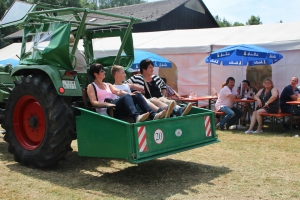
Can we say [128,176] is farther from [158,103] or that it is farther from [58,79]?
[58,79]

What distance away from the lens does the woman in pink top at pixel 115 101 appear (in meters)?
5.21

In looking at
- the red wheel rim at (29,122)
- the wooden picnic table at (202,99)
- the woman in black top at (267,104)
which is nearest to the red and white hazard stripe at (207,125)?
the red wheel rim at (29,122)

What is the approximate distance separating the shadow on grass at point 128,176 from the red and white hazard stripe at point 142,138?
49 centimetres

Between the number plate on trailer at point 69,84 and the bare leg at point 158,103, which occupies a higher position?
the number plate on trailer at point 69,84

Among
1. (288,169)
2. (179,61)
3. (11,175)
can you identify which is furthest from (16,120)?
(179,61)

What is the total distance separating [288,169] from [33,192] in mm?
3546

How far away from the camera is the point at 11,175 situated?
17.6ft

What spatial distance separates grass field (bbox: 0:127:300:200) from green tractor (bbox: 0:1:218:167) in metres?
0.37

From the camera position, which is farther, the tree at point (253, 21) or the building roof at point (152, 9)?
the tree at point (253, 21)

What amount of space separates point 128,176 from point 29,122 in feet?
5.53

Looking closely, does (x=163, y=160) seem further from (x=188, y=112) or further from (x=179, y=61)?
(x=179, y=61)

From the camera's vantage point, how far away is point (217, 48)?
1231 centimetres

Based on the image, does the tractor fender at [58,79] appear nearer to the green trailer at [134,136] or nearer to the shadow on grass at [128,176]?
the green trailer at [134,136]

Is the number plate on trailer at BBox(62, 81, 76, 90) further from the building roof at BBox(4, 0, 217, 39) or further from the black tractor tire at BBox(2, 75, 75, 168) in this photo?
the building roof at BBox(4, 0, 217, 39)
